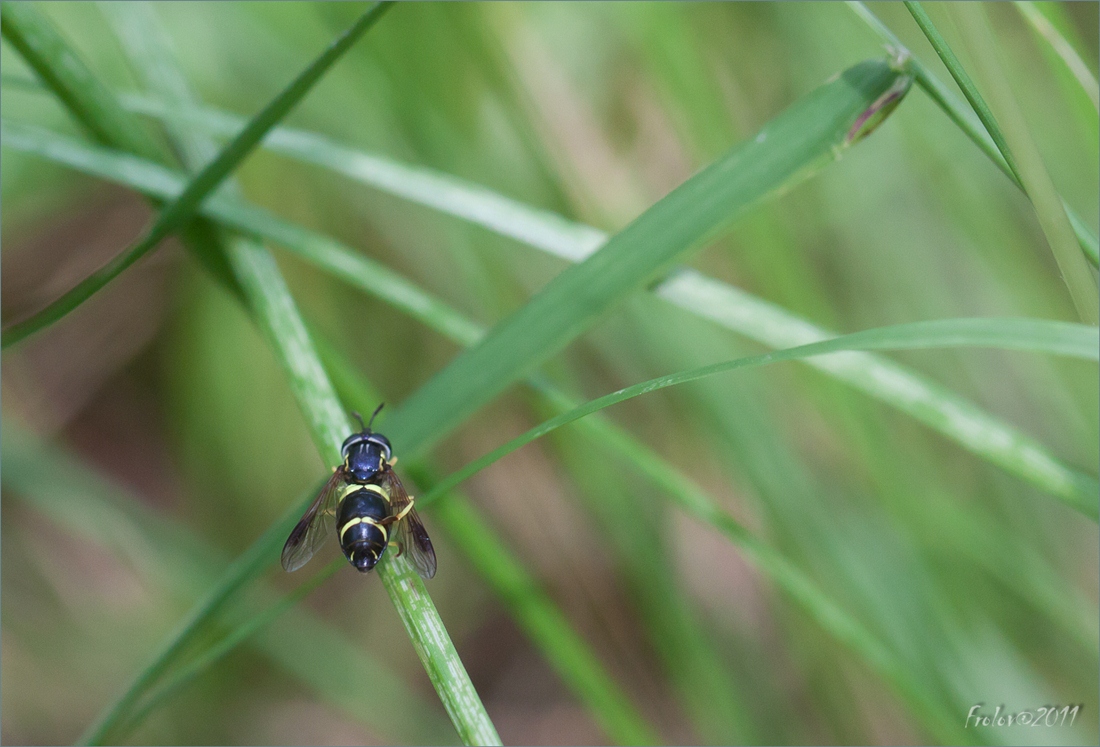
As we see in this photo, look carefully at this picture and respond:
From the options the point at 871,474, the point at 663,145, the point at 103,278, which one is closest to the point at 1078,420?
the point at 871,474

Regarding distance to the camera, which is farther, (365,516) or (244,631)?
(365,516)

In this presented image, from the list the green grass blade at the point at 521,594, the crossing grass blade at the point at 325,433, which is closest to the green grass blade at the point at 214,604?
the crossing grass blade at the point at 325,433

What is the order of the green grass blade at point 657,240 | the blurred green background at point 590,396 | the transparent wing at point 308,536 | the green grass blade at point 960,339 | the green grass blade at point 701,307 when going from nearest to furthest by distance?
the green grass blade at point 960,339 < the green grass blade at point 657,240 < the green grass blade at point 701,307 < the transparent wing at point 308,536 < the blurred green background at point 590,396

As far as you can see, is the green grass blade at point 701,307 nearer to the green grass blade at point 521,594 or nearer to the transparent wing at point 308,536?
the green grass blade at point 521,594

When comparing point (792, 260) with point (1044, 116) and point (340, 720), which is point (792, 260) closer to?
point (1044, 116)

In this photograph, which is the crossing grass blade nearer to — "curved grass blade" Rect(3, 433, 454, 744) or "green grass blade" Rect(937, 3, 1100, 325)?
"green grass blade" Rect(937, 3, 1100, 325)

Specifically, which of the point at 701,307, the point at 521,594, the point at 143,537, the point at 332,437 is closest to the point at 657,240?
the point at 701,307

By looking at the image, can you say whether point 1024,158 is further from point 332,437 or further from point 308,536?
point 308,536
